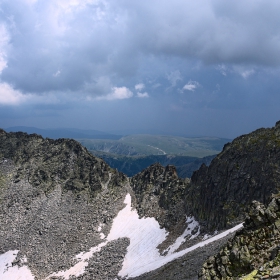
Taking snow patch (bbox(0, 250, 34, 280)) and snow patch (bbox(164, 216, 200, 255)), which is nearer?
snow patch (bbox(164, 216, 200, 255))

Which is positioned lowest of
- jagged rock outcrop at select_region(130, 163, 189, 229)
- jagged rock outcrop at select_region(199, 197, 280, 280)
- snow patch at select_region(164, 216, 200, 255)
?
snow patch at select_region(164, 216, 200, 255)

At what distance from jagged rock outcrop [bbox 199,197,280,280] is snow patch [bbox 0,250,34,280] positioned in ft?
189

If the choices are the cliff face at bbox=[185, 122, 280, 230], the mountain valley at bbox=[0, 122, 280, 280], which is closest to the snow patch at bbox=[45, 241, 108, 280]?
the mountain valley at bbox=[0, 122, 280, 280]

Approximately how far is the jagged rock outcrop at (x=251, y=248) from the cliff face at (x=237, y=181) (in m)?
34.2

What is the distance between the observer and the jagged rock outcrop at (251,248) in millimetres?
22750

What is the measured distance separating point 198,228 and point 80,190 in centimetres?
4406

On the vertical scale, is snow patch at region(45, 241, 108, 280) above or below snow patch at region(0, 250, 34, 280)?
above

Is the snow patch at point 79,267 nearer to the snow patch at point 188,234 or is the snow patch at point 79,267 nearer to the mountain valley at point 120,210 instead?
the mountain valley at point 120,210

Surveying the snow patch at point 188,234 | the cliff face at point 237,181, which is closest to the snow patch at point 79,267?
the snow patch at point 188,234

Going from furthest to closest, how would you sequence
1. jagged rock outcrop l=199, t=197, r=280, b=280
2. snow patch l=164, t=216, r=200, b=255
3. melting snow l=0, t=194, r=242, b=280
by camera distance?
snow patch l=164, t=216, r=200, b=255 < melting snow l=0, t=194, r=242, b=280 < jagged rock outcrop l=199, t=197, r=280, b=280

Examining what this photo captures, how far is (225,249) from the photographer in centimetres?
2642

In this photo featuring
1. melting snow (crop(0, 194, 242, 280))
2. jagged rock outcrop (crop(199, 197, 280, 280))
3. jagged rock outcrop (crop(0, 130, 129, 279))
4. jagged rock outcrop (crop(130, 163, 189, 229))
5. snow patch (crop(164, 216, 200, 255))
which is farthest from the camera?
jagged rock outcrop (crop(130, 163, 189, 229))

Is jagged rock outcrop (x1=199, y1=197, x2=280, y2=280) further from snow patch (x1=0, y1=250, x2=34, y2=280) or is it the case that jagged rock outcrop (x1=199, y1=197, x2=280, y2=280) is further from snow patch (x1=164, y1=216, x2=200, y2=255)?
snow patch (x1=0, y1=250, x2=34, y2=280)

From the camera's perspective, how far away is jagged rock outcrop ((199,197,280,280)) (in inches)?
896
